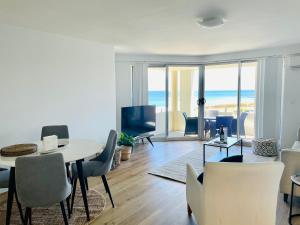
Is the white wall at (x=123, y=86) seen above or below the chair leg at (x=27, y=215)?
above

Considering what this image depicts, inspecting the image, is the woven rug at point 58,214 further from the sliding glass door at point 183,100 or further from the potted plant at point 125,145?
the sliding glass door at point 183,100

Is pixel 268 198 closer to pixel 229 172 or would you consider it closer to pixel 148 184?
pixel 229 172

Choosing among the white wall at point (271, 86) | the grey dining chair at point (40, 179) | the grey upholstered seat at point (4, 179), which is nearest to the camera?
the grey dining chair at point (40, 179)

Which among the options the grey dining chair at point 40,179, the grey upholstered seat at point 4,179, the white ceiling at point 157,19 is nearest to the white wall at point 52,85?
the white ceiling at point 157,19

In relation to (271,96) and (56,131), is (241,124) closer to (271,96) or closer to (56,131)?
(271,96)

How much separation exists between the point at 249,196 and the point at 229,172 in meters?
0.29

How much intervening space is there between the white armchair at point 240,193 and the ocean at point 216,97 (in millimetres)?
4472

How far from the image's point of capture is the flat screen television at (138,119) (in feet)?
17.7

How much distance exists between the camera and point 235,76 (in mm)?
6168

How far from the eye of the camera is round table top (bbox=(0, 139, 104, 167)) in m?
2.27

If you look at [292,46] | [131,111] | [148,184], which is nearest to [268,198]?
[148,184]

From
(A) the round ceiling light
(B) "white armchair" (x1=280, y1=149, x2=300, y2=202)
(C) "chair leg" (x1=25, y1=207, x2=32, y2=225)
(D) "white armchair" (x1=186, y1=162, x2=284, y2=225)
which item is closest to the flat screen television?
(A) the round ceiling light

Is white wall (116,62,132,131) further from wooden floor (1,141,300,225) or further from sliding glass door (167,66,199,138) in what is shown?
wooden floor (1,141,300,225)

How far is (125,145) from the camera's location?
16.2 feet
